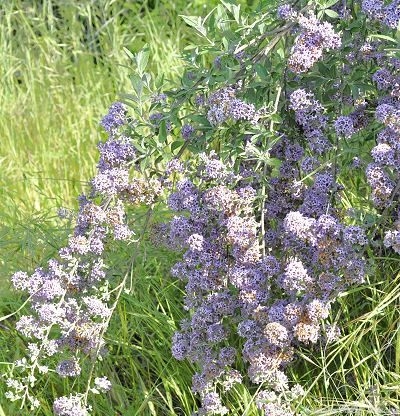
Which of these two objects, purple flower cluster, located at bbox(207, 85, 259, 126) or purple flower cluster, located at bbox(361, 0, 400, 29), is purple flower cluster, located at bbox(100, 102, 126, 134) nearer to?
purple flower cluster, located at bbox(207, 85, 259, 126)

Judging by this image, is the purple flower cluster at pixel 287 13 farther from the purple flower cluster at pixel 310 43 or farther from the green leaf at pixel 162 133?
the green leaf at pixel 162 133

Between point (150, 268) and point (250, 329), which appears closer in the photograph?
point (250, 329)

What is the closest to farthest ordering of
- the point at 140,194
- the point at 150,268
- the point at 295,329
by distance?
the point at 295,329 → the point at 140,194 → the point at 150,268

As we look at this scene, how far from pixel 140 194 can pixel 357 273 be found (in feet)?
1.81

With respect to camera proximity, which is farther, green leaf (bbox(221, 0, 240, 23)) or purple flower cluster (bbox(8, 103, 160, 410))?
green leaf (bbox(221, 0, 240, 23))

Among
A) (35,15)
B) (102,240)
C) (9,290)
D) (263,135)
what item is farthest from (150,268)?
(35,15)

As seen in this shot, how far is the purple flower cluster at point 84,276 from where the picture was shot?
7.20ft

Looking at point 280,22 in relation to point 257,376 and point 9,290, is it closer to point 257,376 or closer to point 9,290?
point 257,376

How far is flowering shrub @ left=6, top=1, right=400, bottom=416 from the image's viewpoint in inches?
83.7

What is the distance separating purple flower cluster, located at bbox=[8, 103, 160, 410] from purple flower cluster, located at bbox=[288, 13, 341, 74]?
1.52 feet

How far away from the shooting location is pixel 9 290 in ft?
10.2

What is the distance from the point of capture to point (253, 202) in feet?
7.63

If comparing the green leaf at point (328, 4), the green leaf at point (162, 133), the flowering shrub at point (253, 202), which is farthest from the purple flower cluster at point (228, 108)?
the green leaf at point (328, 4)

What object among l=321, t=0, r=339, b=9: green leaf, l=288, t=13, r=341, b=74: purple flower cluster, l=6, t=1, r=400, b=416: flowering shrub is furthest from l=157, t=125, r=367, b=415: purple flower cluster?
l=321, t=0, r=339, b=9: green leaf
